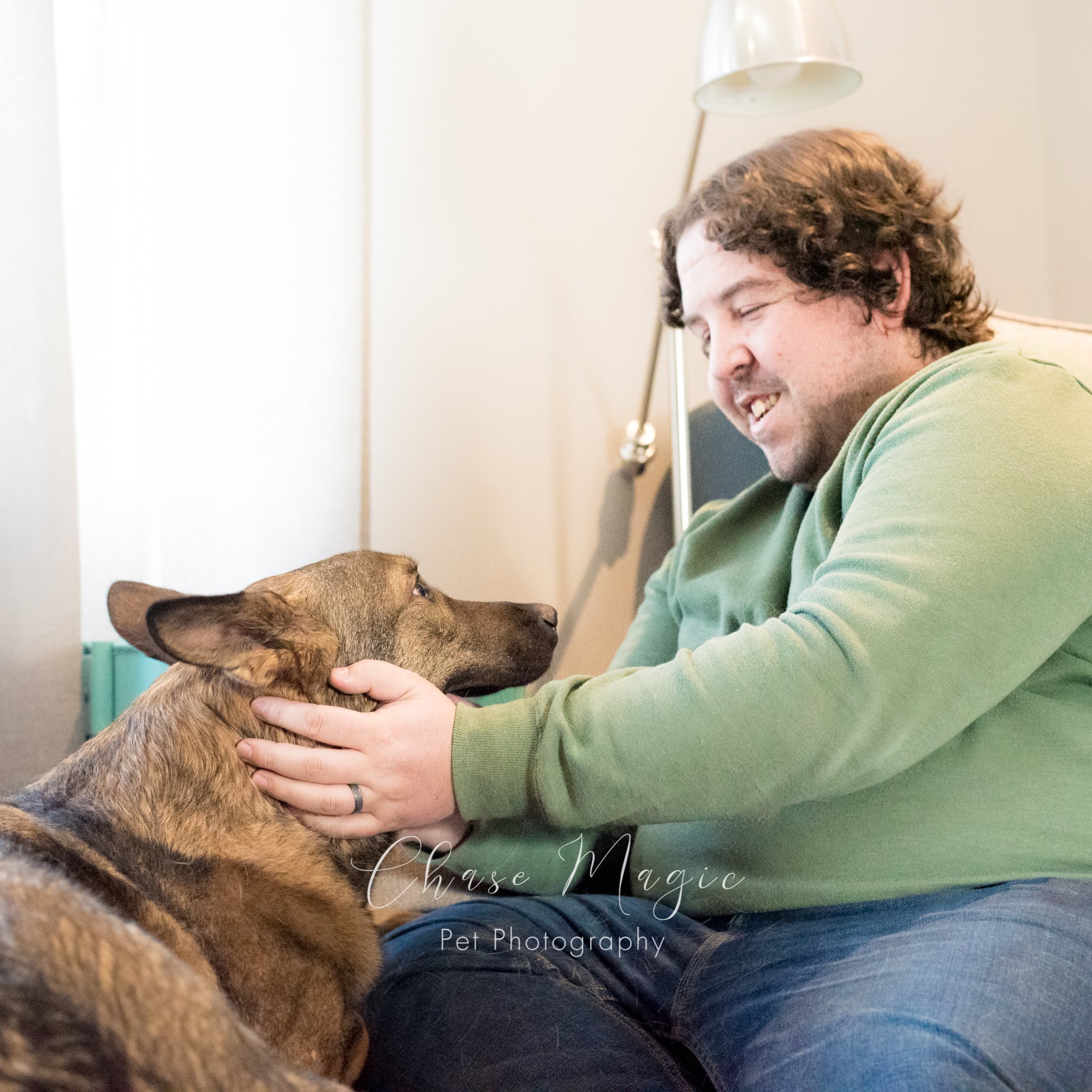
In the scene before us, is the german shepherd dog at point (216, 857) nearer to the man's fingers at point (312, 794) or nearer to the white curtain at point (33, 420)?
the man's fingers at point (312, 794)

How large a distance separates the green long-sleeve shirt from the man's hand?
31mm

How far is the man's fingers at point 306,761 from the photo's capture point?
1013 mm

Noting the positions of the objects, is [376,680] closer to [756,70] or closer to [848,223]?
[848,223]

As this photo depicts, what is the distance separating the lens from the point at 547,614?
57.7 inches

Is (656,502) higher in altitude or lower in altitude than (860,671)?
lower

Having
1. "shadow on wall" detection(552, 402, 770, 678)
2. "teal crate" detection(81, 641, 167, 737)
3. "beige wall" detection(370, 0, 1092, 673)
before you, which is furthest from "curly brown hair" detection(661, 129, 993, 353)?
"teal crate" detection(81, 641, 167, 737)

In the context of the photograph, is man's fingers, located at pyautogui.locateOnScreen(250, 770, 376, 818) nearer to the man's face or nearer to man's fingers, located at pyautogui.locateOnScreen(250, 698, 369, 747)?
man's fingers, located at pyautogui.locateOnScreen(250, 698, 369, 747)

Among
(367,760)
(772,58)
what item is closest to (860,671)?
(367,760)

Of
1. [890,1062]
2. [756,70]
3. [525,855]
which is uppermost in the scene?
[756,70]

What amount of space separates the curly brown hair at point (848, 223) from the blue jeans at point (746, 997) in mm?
804

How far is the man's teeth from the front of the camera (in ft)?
4.75

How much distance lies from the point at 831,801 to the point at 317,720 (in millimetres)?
546

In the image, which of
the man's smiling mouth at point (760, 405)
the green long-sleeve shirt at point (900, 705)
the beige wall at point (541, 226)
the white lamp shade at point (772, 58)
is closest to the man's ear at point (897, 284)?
the man's smiling mouth at point (760, 405)

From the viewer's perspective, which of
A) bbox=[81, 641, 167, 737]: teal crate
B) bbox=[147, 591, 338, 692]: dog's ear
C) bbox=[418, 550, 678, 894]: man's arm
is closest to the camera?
bbox=[147, 591, 338, 692]: dog's ear
